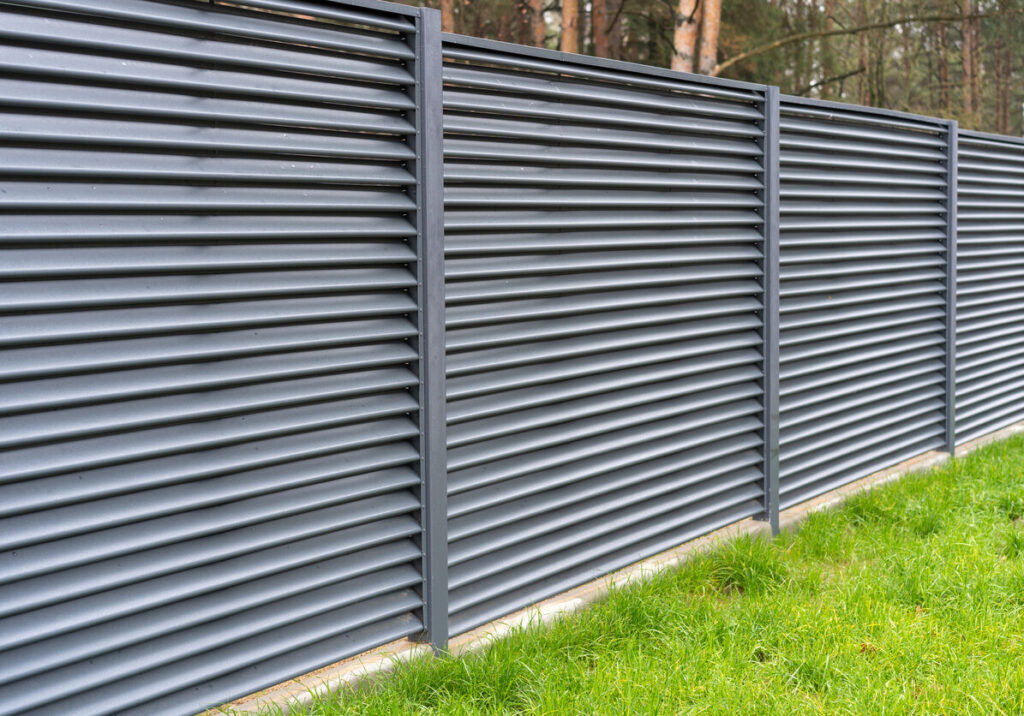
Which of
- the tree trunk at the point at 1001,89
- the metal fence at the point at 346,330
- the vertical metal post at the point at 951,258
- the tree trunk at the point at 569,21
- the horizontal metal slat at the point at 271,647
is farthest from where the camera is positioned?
the tree trunk at the point at 1001,89

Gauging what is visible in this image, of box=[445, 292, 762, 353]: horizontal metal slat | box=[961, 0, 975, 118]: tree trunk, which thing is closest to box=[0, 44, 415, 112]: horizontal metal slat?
box=[445, 292, 762, 353]: horizontal metal slat

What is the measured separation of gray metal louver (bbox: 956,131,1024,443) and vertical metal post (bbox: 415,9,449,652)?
471cm

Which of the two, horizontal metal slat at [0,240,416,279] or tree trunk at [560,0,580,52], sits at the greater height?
tree trunk at [560,0,580,52]

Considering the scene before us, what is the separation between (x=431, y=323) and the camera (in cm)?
326

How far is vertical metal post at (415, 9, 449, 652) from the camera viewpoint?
3199 millimetres

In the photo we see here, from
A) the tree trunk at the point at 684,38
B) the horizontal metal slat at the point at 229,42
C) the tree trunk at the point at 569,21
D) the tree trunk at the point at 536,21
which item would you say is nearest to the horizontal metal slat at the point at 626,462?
the horizontal metal slat at the point at 229,42

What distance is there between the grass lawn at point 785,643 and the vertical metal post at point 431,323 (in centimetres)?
25

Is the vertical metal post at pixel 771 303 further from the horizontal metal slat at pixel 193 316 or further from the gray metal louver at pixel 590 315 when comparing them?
the horizontal metal slat at pixel 193 316

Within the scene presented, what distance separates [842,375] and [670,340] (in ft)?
5.39

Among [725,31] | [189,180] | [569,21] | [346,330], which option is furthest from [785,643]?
[725,31]

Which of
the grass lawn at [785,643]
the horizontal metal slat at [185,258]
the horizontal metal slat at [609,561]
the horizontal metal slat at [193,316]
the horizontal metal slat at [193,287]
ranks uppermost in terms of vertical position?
the horizontal metal slat at [185,258]

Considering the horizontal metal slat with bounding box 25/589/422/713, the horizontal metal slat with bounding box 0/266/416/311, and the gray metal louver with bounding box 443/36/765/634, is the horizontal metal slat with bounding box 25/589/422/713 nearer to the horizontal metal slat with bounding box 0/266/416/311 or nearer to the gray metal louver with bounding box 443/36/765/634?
the gray metal louver with bounding box 443/36/765/634

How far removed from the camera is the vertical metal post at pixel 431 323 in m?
3.20

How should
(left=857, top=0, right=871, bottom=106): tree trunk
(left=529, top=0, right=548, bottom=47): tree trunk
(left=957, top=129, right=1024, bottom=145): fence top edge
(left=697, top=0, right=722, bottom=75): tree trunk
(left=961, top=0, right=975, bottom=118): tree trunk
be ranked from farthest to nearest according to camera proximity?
(left=961, top=0, right=975, bottom=118): tree trunk < (left=857, top=0, right=871, bottom=106): tree trunk < (left=529, top=0, right=548, bottom=47): tree trunk < (left=697, top=0, right=722, bottom=75): tree trunk < (left=957, top=129, right=1024, bottom=145): fence top edge
